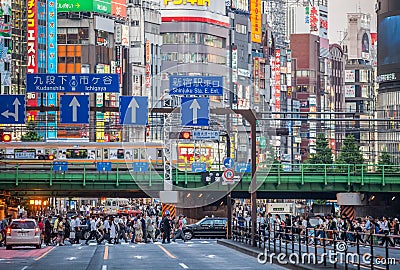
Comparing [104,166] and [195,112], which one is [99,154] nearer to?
[104,166]

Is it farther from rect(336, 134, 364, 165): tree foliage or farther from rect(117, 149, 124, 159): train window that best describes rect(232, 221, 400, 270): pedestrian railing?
rect(336, 134, 364, 165): tree foliage

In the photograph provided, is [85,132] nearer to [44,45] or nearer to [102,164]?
[44,45]

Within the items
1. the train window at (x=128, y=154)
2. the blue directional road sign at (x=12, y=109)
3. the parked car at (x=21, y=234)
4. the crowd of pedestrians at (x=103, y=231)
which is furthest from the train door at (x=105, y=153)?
the parked car at (x=21, y=234)

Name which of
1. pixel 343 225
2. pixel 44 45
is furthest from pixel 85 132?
pixel 343 225

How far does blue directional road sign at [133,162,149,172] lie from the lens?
97.6 m

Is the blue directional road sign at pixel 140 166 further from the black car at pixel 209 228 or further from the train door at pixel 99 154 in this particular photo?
the black car at pixel 209 228

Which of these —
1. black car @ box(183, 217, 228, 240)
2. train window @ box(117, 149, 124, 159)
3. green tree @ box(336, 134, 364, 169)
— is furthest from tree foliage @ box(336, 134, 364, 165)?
black car @ box(183, 217, 228, 240)

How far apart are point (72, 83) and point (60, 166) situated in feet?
125

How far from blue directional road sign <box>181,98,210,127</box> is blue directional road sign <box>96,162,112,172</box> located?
94.6ft

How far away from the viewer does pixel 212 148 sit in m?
192

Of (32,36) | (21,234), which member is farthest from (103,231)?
(32,36)

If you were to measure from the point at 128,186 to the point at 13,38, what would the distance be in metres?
84.4

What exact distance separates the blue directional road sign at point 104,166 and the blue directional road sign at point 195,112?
28826mm

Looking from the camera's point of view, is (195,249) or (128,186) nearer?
(195,249)
